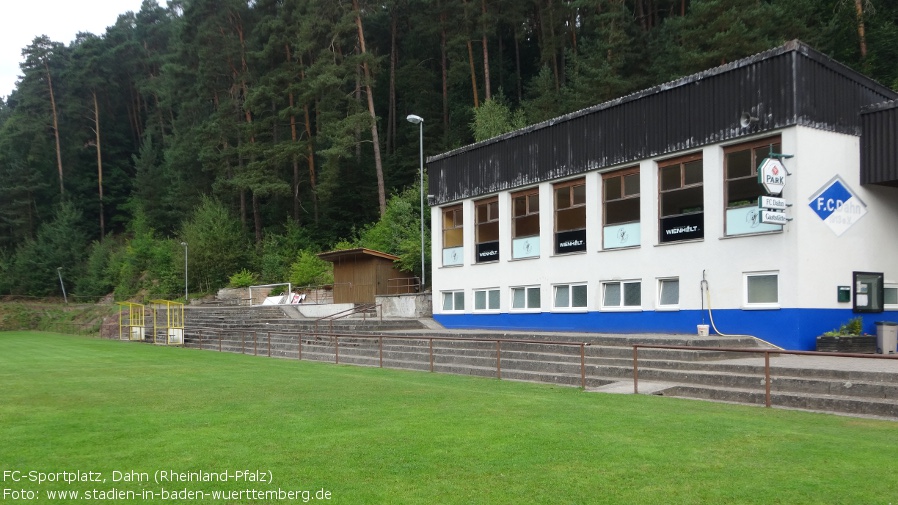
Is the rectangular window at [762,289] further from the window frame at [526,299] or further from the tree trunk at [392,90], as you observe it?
the tree trunk at [392,90]

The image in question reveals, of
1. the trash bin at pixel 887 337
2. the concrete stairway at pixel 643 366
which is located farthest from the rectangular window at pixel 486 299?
the trash bin at pixel 887 337

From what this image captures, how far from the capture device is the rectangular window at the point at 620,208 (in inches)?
987

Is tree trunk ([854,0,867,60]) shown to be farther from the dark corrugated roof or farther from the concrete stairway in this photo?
the concrete stairway

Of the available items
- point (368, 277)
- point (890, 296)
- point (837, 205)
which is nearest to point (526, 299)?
point (837, 205)

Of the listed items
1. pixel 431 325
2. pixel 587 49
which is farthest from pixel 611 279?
pixel 587 49

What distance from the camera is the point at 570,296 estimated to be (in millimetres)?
27422

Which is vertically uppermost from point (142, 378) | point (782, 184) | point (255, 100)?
point (255, 100)

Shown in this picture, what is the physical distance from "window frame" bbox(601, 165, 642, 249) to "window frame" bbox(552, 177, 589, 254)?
2.75ft

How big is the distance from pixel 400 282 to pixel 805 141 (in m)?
25.1

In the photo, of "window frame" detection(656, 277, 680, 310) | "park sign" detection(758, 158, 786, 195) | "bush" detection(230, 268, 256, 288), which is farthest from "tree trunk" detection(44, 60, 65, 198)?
"park sign" detection(758, 158, 786, 195)

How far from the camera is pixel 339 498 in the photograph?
698cm

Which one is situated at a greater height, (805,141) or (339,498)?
(805,141)

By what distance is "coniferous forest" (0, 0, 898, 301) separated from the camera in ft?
142

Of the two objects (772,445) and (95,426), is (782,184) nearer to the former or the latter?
(772,445)
